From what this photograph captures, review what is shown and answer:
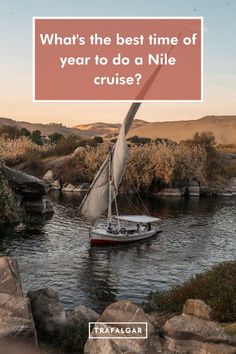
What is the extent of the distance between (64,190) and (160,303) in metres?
69.2

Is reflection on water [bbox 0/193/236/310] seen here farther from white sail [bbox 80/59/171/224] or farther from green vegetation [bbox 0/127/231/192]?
green vegetation [bbox 0/127/231/192]

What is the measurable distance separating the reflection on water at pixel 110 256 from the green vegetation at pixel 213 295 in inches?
237

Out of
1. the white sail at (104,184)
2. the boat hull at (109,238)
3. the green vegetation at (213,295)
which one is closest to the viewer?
the green vegetation at (213,295)

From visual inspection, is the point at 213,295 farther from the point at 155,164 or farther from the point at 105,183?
the point at 155,164

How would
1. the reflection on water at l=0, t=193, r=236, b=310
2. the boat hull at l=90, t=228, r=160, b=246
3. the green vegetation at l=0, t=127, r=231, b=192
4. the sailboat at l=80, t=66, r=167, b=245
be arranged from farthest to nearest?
the green vegetation at l=0, t=127, r=231, b=192
the sailboat at l=80, t=66, r=167, b=245
the boat hull at l=90, t=228, r=160, b=246
the reflection on water at l=0, t=193, r=236, b=310

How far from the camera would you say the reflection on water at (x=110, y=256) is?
3325cm

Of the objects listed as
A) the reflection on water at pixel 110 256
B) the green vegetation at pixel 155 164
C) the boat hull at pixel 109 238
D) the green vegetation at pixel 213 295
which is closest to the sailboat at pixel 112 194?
the boat hull at pixel 109 238

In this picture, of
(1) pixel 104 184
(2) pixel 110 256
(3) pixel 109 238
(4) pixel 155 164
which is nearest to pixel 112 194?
(1) pixel 104 184

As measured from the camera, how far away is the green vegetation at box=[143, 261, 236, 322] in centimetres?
2098

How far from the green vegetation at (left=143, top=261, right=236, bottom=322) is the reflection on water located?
602 cm

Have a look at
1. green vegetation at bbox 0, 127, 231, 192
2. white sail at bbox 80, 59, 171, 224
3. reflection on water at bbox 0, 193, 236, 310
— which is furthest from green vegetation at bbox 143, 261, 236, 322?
green vegetation at bbox 0, 127, 231, 192

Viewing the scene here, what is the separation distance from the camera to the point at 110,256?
42.9 meters

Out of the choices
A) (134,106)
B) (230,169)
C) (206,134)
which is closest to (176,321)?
(134,106)

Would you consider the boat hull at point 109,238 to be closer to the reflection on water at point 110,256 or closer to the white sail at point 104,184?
the reflection on water at point 110,256
